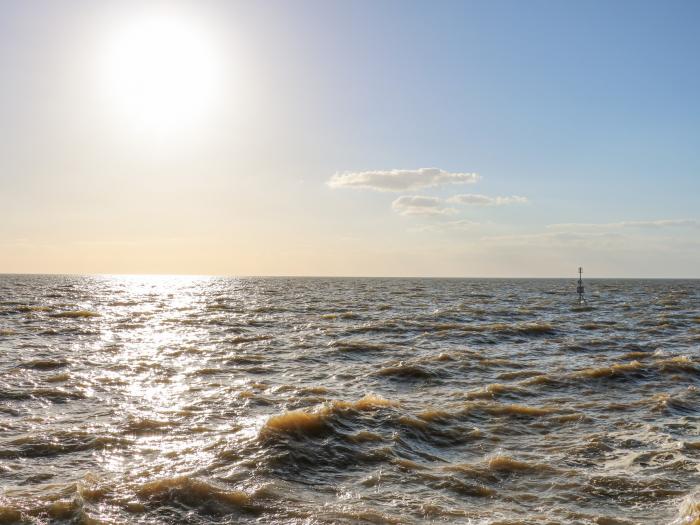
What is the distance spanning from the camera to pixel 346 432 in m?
12.2

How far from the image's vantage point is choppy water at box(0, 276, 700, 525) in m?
8.23

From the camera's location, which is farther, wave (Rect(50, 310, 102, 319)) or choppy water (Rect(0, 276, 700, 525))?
wave (Rect(50, 310, 102, 319))

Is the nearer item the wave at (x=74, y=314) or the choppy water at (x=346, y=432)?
the choppy water at (x=346, y=432)

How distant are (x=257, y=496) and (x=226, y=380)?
9.89 metres

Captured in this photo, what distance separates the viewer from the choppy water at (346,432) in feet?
27.0

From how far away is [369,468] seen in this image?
1009 centimetres

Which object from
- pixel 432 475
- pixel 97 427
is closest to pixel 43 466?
pixel 97 427

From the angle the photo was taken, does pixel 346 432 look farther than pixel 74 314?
No

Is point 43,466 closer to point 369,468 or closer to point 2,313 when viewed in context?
point 369,468

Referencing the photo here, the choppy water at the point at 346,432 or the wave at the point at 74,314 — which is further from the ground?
the wave at the point at 74,314

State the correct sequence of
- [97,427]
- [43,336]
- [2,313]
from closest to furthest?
[97,427] < [43,336] < [2,313]

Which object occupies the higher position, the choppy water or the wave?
the wave

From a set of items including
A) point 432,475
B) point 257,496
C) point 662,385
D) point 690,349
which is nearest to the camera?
point 257,496

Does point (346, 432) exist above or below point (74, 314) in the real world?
below
